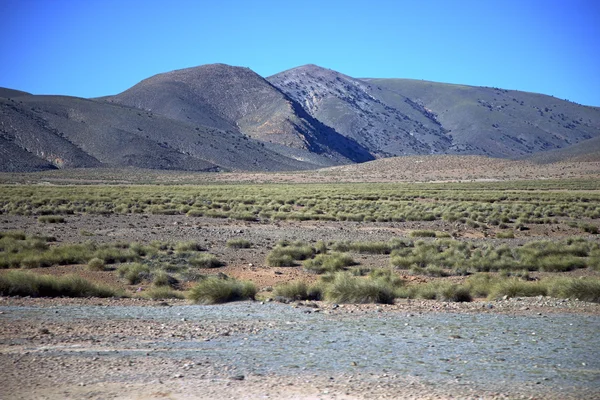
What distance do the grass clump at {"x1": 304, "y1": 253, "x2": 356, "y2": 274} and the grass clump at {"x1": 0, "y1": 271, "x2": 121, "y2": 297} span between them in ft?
25.2

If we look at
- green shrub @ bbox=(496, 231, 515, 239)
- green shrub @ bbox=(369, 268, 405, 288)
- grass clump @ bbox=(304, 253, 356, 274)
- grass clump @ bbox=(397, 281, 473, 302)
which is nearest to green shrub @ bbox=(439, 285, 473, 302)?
grass clump @ bbox=(397, 281, 473, 302)

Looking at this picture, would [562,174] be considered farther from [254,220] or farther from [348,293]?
[348,293]

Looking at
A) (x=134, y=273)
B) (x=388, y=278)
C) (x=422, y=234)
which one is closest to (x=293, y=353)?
(x=388, y=278)

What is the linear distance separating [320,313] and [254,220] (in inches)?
1072

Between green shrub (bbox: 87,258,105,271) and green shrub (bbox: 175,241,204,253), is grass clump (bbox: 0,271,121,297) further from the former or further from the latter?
green shrub (bbox: 175,241,204,253)

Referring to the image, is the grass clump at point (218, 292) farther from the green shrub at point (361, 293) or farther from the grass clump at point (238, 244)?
the grass clump at point (238, 244)

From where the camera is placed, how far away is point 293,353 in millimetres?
9383

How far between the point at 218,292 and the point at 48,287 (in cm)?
420

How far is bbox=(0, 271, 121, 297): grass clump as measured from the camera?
46.8 ft

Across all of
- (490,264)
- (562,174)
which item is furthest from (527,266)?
(562,174)

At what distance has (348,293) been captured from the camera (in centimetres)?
1394

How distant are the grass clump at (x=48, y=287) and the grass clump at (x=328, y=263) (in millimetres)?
7666

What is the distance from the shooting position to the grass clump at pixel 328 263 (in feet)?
67.9

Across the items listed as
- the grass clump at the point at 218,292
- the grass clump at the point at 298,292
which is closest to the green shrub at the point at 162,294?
the grass clump at the point at 218,292
